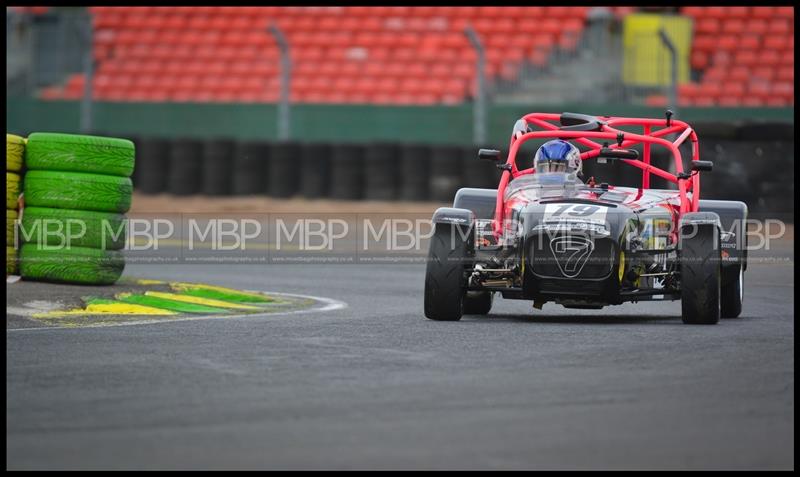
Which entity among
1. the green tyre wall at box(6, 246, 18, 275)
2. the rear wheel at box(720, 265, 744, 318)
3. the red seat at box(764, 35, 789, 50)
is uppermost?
the red seat at box(764, 35, 789, 50)

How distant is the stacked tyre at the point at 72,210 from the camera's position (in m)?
12.0

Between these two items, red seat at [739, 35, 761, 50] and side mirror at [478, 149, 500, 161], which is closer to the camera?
side mirror at [478, 149, 500, 161]

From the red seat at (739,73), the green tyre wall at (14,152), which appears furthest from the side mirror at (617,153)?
the red seat at (739,73)

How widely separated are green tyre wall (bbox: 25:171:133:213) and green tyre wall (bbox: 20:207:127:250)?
2.1 inches

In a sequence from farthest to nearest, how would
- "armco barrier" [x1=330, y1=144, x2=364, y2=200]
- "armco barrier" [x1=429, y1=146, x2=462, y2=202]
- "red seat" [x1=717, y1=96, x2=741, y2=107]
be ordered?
"red seat" [x1=717, y1=96, x2=741, y2=107] → "armco barrier" [x1=330, y1=144, x2=364, y2=200] → "armco barrier" [x1=429, y1=146, x2=462, y2=202]

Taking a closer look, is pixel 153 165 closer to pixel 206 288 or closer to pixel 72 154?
pixel 206 288

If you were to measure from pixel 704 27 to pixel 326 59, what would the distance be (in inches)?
248

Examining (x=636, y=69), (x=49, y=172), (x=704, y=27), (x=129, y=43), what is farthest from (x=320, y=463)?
(x=129, y=43)

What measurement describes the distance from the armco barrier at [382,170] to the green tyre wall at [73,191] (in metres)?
9.17

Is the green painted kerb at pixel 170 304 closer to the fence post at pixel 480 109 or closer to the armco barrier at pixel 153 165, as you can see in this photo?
the armco barrier at pixel 153 165

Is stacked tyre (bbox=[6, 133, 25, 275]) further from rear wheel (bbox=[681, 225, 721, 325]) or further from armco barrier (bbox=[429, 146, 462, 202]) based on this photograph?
armco barrier (bbox=[429, 146, 462, 202])

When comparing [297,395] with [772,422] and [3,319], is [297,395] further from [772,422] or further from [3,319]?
[3,319]

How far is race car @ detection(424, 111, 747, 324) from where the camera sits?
10.1 m
